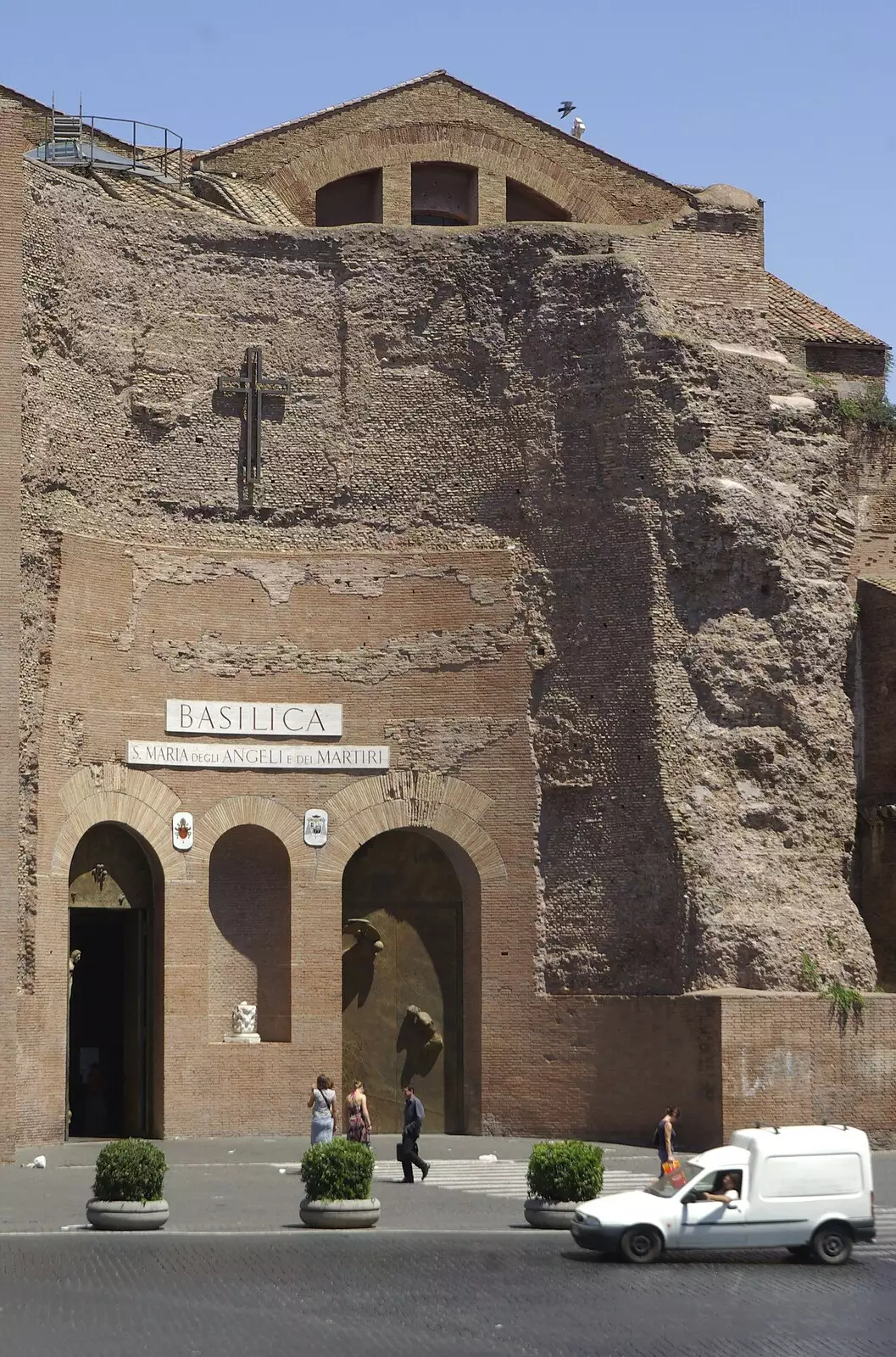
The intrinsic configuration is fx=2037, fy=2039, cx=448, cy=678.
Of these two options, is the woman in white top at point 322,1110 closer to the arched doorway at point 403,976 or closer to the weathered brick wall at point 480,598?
the weathered brick wall at point 480,598

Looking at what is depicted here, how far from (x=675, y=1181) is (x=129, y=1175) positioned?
17.3 ft

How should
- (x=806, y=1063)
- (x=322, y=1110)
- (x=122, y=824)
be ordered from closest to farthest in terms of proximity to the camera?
(x=322, y=1110) → (x=806, y=1063) → (x=122, y=824)

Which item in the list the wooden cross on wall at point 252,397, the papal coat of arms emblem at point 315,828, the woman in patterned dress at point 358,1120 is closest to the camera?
the woman in patterned dress at point 358,1120

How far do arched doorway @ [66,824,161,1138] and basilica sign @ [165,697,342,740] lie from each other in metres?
1.80

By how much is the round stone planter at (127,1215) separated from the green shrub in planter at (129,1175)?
0.26ft

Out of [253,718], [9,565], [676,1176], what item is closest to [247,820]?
[253,718]

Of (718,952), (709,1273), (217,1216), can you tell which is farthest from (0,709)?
(709,1273)

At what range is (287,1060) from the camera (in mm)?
28312

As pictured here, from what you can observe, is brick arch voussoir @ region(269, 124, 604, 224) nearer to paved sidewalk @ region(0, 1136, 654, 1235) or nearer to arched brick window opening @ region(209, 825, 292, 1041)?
arched brick window opening @ region(209, 825, 292, 1041)

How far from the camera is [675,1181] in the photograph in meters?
Result: 18.3

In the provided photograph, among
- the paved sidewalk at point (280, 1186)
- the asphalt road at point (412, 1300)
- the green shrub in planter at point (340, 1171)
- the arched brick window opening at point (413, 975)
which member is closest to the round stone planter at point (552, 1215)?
the paved sidewalk at point (280, 1186)

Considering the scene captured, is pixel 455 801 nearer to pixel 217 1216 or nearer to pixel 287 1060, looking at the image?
pixel 287 1060

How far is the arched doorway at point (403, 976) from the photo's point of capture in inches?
1149

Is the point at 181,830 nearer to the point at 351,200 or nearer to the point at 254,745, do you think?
the point at 254,745
